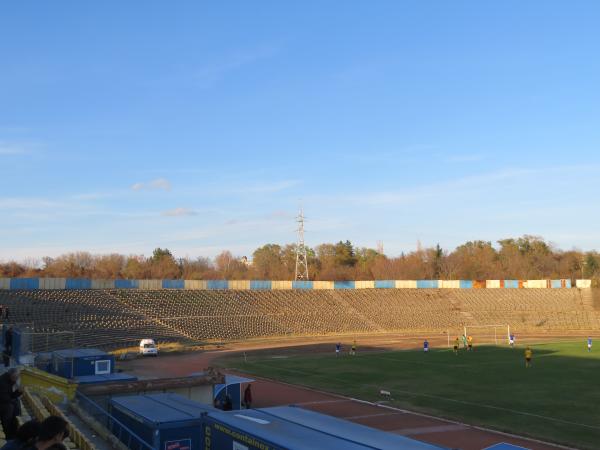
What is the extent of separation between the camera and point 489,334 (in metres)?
78.4

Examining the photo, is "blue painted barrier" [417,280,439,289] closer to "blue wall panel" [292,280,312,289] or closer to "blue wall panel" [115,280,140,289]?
"blue wall panel" [292,280,312,289]

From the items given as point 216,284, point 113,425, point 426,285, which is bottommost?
point 113,425

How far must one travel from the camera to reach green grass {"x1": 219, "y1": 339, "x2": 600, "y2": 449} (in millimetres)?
26000

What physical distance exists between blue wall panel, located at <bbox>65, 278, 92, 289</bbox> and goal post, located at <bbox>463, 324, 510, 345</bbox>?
48116 millimetres

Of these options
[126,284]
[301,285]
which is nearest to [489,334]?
[301,285]

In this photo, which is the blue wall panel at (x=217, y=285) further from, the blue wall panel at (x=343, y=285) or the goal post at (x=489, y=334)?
the goal post at (x=489, y=334)

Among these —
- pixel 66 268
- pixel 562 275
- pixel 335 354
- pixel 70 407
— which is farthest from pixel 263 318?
pixel 562 275

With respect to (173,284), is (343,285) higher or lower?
lower

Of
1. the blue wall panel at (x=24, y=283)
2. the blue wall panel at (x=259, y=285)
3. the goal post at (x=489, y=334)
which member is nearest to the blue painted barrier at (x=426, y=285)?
the goal post at (x=489, y=334)

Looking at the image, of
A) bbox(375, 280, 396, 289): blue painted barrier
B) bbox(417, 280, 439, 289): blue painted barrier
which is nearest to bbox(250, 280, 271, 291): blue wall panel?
bbox(375, 280, 396, 289): blue painted barrier

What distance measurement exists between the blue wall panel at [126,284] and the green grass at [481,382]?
32156 mm

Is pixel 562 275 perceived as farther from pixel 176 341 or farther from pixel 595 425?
pixel 595 425

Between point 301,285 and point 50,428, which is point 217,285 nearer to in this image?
point 301,285

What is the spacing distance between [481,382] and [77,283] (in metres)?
56.4
